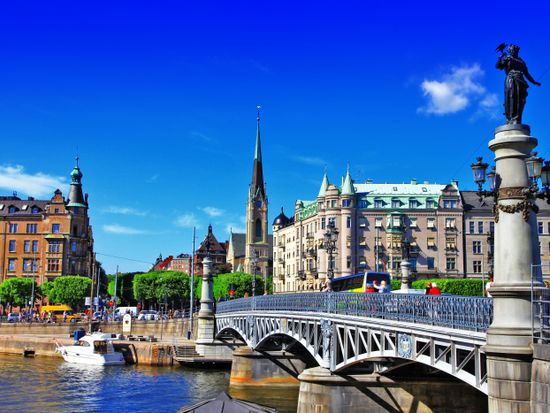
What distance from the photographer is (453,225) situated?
10919cm

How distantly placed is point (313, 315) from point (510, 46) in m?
19.9

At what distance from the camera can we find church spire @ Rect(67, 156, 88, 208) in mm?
127125

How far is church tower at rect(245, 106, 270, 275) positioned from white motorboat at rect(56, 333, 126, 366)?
11114cm

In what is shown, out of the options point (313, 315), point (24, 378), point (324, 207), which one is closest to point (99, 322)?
point (24, 378)

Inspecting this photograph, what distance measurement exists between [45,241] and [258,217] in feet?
243

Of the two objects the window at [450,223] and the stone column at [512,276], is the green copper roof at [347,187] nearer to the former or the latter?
the window at [450,223]

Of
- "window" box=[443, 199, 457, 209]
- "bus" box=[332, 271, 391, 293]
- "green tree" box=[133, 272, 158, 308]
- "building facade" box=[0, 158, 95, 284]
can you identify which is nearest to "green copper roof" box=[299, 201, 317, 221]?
"window" box=[443, 199, 457, 209]

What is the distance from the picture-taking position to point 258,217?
189 metres

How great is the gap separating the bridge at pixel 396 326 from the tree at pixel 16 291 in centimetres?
7842

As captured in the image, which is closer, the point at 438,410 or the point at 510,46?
the point at 510,46

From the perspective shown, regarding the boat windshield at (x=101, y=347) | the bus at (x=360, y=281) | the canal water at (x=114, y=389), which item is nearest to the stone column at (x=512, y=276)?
the canal water at (x=114, y=389)

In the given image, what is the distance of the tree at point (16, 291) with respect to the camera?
4446 inches

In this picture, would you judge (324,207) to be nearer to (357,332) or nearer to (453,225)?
(453,225)

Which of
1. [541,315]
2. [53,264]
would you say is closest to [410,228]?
[53,264]
